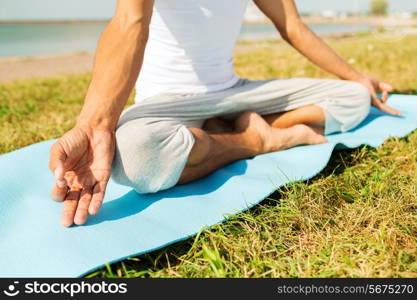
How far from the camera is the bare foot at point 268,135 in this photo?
75.2 inches

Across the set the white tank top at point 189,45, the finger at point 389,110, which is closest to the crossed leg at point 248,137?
the white tank top at point 189,45

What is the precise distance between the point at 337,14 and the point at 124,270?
7496 cm

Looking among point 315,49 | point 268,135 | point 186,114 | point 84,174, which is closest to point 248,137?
point 268,135

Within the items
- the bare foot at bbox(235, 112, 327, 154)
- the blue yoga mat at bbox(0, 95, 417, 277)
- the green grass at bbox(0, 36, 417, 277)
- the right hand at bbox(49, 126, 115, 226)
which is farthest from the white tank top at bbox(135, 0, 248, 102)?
the green grass at bbox(0, 36, 417, 277)

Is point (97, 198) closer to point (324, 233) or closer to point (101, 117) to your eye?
point (101, 117)

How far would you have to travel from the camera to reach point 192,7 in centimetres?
174

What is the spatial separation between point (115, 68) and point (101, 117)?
0.19 meters

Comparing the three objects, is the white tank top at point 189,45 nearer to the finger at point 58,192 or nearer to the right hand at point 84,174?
the right hand at point 84,174

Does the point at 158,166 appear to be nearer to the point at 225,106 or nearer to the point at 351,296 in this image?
the point at 225,106

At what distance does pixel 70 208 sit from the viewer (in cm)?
133

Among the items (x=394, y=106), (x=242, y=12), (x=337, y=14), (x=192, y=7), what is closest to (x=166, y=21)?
(x=192, y=7)

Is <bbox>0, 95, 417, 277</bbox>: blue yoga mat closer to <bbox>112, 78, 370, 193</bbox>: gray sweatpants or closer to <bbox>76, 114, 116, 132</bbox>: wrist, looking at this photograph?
<bbox>112, 78, 370, 193</bbox>: gray sweatpants

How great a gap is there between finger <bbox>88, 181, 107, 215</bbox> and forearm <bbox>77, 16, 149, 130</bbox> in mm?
208

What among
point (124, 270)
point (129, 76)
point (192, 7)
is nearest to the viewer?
point (124, 270)
